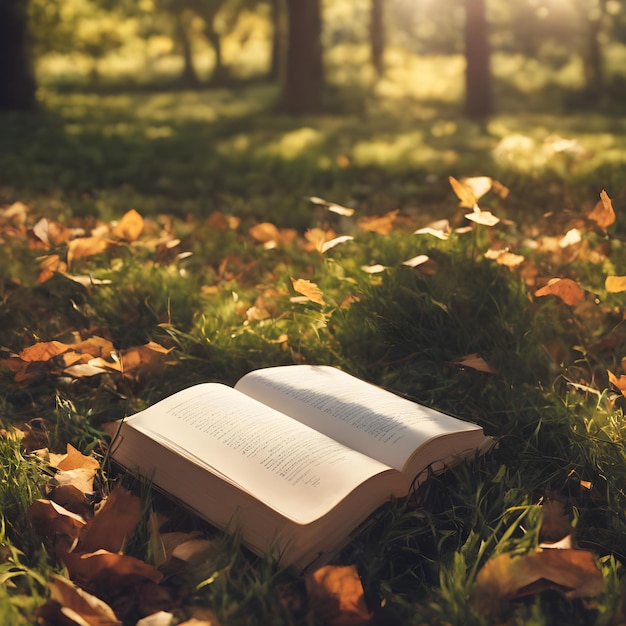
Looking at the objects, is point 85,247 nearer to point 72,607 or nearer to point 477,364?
point 477,364

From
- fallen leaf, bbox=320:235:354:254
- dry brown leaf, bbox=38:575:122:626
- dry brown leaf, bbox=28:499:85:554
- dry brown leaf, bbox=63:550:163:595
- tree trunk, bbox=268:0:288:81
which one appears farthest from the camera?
tree trunk, bbox=268:0:288:81

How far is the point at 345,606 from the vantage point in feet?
4.23

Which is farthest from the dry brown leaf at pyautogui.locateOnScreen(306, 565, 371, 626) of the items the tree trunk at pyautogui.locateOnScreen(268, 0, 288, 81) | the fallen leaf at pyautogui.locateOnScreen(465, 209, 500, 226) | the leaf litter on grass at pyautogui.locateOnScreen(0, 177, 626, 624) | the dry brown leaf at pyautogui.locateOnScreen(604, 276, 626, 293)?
the tree trunk at pyautogui.locateOnScreen(268, 0, 288, 81)

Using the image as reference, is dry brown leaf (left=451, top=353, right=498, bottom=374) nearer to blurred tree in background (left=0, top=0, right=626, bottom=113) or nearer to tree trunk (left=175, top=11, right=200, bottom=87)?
blurred tree in background (left=0, top=0, right=626, bottom=113)

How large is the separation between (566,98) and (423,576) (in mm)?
16048

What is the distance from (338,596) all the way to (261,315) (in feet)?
4.64

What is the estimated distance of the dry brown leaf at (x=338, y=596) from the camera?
1.29m

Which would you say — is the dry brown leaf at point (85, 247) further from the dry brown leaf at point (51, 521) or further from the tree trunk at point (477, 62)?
the tree trunk at point (477, 62)

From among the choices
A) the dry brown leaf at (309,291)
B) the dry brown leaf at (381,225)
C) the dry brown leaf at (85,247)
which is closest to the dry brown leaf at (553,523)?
the dry brown leaf at (309,291)

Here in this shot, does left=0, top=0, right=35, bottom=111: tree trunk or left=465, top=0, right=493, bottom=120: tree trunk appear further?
left=0, top=0, right=35, bottom=111: tree trunk

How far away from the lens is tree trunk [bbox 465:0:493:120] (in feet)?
31.2

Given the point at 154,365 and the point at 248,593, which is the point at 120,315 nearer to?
the point at 154,365

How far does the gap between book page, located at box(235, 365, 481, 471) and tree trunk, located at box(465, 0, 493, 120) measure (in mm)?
8577

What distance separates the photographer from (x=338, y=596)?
130cm
